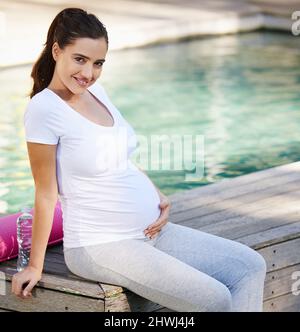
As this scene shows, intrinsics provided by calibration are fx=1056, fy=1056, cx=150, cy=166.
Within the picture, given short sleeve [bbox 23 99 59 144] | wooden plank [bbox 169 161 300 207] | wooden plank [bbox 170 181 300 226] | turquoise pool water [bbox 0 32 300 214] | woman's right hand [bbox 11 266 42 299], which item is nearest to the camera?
short sleeve [bbox 23 99 59 144]

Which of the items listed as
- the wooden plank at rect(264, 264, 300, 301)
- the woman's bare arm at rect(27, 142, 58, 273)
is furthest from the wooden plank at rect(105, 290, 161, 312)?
the wooden plank at rect(264, 264, 300, 301)

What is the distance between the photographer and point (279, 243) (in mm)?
4027

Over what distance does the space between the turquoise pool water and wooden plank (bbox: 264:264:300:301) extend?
2.32 m

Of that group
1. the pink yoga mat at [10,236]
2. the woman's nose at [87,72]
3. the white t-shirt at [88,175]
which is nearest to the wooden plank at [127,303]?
the white t-shirt at [88,175]

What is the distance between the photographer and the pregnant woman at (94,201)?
3.32m

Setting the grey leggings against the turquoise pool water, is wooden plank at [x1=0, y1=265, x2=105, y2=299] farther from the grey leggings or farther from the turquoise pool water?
the turquoise pool water

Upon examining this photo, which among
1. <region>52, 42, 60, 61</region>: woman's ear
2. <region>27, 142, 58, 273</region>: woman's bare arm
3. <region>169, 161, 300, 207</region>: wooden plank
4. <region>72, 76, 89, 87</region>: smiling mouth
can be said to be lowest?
<region>169, 161, 300, 207</region>: wooden plank

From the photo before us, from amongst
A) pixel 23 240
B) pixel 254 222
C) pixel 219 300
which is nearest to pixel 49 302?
pixel 23 240

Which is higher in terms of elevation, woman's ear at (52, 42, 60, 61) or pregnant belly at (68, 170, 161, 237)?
woman's ear at (52, 42, 60, 61)

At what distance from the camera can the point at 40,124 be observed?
3.30 metres

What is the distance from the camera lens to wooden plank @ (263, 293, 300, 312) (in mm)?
4004

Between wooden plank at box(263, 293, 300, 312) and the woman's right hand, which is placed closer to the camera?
the woman's right hand

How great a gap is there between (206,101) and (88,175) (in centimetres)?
533
